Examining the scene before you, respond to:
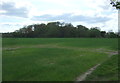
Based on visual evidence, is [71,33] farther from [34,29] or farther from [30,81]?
[30,81]

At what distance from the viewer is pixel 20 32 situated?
302 feet

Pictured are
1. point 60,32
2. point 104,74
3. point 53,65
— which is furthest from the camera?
point 60,32

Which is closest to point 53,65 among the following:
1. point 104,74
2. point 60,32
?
point 104,74

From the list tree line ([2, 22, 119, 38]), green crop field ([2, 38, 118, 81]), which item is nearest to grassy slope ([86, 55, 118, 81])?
green crop field ([2, 38, 118, 81])

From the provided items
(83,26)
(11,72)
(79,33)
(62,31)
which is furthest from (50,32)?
(11,72)

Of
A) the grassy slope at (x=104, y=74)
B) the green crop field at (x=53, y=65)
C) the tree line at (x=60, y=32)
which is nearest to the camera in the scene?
the grassy slope at (x=104, y=74)

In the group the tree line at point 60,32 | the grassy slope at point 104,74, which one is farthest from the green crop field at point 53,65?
the tree line at point 60,32

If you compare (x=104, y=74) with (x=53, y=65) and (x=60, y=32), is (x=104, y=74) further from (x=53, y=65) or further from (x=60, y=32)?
(x=60, y=32)

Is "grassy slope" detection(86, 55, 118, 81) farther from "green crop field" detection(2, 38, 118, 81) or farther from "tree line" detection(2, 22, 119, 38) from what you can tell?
"tree line" detection(2, 22, 119, 38)

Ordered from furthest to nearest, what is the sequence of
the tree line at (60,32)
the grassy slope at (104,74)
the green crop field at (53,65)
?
the tree line at (60,32) → the green crop field at (53,65) → the grassy slope at (104,74)

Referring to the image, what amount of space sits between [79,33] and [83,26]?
37.0ft

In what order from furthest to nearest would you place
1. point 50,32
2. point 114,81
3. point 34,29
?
1. point 34,29
2. point 50,32
3. point 114,81

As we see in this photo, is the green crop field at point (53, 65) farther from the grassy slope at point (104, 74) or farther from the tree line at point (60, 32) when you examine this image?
the tree line at point (60, 32)

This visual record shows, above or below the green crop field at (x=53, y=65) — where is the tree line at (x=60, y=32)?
above
